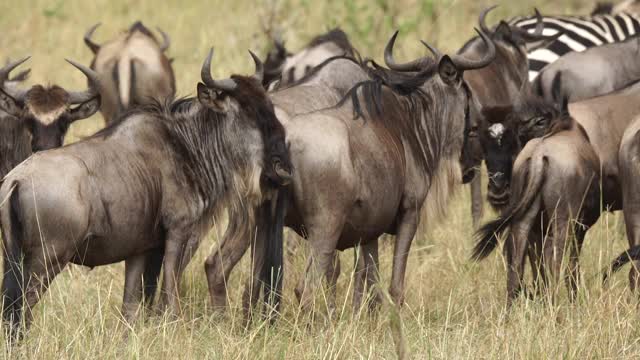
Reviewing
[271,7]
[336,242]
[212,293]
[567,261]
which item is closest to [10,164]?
[212,293]

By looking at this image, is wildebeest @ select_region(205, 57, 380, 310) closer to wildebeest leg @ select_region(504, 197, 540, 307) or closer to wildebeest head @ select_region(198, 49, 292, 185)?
wildebeest head @ select_region(198, 49, 292, 185)

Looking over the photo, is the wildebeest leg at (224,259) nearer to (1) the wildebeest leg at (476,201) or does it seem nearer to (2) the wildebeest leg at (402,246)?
(2) the wildebeest leg at (402,246)

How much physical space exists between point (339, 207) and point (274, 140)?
1.39 feet

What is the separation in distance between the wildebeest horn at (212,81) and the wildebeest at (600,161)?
1.46 meters

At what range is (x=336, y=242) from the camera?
5914 mm

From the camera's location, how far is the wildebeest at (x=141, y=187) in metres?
5.13

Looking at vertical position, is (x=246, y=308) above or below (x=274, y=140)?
below

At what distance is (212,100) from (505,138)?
1739 millimetres

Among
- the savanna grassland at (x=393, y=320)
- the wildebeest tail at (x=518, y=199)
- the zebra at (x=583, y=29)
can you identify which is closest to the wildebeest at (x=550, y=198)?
the wildebeest tail at (x=518, y=199)

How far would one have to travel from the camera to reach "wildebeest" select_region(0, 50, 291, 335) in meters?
5.13

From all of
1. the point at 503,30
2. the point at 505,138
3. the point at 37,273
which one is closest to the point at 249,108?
the point at 37,273

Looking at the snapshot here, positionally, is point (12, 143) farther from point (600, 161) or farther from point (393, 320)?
point (393, 320)

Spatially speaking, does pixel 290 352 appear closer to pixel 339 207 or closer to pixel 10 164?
pixel 339 207

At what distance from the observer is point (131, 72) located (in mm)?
10266
